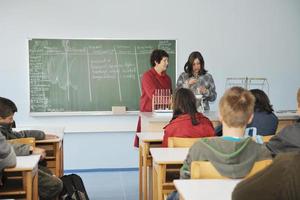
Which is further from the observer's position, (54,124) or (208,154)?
(54,124)

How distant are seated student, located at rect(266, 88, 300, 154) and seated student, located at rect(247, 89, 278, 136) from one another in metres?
0.89

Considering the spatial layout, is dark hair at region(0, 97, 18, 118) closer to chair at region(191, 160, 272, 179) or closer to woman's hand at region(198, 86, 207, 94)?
chair at region(191, 160, 272, 179)

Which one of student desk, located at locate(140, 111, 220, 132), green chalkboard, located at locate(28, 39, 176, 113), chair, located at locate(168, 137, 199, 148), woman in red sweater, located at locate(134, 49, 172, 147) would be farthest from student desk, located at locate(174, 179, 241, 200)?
green chalkboard, located at locate(28, 39, 176, 113)

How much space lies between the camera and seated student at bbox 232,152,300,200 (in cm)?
93

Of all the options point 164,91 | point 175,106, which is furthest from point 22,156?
point 164,91

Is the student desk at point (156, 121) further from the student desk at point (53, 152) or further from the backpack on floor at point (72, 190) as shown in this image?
the backpack on floor at point (72, 190)

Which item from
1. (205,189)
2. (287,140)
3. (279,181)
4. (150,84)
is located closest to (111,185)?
(150,84)

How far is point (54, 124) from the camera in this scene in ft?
19.3

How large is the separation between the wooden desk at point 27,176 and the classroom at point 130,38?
261 cm

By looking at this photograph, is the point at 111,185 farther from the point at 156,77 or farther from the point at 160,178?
the point at 160,178

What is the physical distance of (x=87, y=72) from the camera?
19.3 feet

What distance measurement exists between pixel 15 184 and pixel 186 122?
1424mm

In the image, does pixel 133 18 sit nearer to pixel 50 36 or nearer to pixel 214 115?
pixel 50 36

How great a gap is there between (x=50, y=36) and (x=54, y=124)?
1.26 metres
